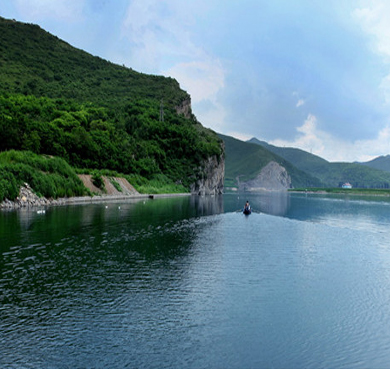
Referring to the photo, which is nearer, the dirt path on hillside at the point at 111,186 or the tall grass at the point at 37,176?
the tall grass at the point at 37,176

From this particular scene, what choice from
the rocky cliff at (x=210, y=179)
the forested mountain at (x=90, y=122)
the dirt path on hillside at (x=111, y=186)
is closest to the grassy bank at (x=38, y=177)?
the dirt path on hillside at (x=111, y=186)

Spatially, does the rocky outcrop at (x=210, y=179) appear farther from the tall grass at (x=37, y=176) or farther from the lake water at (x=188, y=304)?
the lake water at (x=188, y=304)

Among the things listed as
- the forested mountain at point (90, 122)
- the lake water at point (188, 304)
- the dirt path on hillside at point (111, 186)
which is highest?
the forested mountain at point (90, 122)

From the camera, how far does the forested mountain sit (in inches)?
3590

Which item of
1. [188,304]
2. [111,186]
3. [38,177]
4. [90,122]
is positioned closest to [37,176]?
[38,177]

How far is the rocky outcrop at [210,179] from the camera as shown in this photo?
527ft

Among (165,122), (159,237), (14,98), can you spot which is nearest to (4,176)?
(159,237)

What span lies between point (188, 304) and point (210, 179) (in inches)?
6259

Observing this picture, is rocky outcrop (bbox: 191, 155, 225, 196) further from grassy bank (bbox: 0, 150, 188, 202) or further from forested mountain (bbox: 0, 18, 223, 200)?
grassy bank (bbox: 0, 150, 188, 202)

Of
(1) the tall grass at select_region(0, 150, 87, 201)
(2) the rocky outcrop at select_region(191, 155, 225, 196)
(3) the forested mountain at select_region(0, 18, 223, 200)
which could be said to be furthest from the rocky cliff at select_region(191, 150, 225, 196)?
(1) the tall grass at select_region(0, 150, 87, 201)

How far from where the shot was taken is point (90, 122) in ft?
409

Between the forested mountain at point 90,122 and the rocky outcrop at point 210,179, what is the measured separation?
7.17 feet

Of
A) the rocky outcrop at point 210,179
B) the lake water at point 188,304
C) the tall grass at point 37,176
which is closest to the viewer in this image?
the lake water at point 188,304

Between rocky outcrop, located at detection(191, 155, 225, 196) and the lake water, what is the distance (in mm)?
128858
